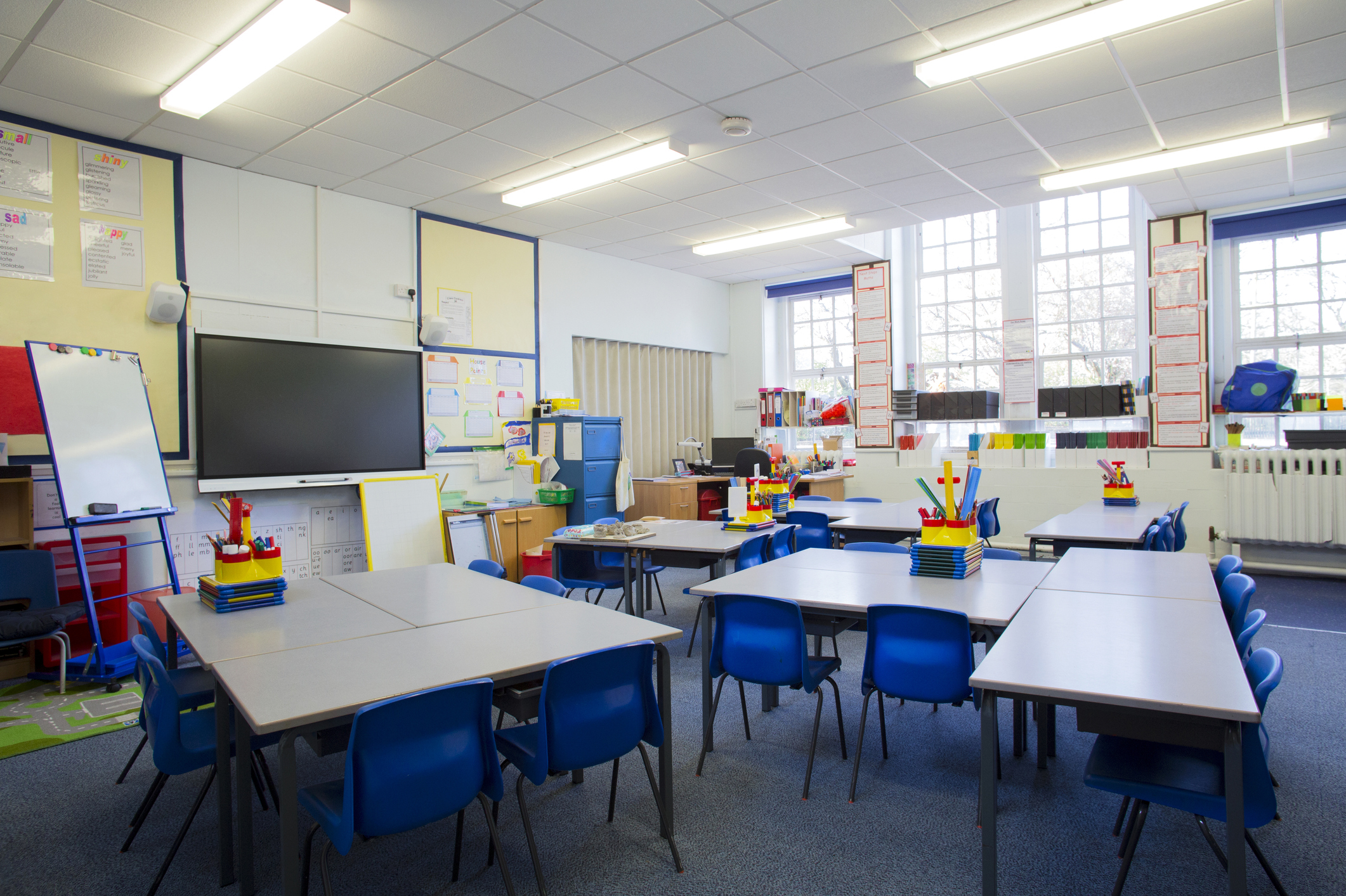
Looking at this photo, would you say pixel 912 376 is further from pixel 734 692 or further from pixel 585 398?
pixel 734 692

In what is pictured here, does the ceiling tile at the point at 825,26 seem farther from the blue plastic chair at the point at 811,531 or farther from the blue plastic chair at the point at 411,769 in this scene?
the blue plastic chair at the point at 411,769

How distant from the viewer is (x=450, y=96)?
13.8ft

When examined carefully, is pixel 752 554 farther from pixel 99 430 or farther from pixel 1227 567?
pixel 99 430

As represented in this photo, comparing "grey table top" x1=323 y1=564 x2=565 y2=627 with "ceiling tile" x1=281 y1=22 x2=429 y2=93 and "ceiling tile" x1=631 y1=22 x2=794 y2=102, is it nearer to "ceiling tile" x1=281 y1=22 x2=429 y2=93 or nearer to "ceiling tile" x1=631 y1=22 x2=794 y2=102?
"ceiling tile" x1=281 y1=22 x2=429 y2=93

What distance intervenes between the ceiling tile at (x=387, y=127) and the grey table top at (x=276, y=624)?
2875 mm

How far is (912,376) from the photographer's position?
28.0 feet

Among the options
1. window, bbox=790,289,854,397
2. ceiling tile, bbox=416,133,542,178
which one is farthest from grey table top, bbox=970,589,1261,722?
window, bbox=790,289,854,397

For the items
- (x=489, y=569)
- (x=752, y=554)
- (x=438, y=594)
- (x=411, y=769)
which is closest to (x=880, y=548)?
(x=752, y=554)

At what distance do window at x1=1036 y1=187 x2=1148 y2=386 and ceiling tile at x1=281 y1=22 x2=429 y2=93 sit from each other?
6614 mm

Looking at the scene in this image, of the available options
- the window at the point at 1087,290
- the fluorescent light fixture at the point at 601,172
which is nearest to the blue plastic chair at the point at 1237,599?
the fluorescent light fixture at the point at 601,172

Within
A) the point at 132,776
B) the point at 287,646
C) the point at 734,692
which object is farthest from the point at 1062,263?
the point at 132,776

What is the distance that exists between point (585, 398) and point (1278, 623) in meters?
6.10

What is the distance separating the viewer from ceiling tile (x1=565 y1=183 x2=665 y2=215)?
231 inches

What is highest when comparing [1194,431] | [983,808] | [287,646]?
[1194,431]
